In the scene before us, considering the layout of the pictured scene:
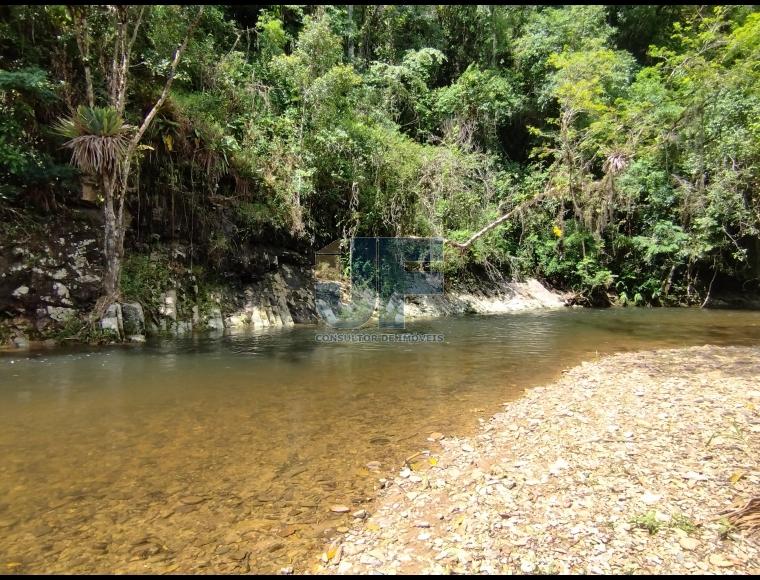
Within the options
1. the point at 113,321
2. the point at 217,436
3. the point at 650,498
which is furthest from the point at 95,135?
the point at 650,498

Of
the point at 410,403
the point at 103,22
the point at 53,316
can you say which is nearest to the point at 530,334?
the point at 410,403

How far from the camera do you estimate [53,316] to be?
835 cm

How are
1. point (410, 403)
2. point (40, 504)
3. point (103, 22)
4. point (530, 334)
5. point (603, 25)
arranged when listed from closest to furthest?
point (40, 504) → point (410, 403) → point (103, 22) → point (530, 334) → point (603, 25)

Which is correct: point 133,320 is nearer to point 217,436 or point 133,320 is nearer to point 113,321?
point 113,321

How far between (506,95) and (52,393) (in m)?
18.0

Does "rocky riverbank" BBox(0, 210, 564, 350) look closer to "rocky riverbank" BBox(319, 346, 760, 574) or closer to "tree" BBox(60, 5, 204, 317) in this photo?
"tree" BBox(60, 5, 204, 317)

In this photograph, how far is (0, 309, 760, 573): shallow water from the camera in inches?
105

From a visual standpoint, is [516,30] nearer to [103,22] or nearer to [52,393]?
[103,22]

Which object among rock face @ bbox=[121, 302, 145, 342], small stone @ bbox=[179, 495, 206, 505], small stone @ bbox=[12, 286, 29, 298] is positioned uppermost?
small stone @ bbox=[12, 286, 29, 298]

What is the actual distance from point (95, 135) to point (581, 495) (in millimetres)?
9719

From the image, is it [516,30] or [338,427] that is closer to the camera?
[338,427]

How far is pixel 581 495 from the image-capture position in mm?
2805

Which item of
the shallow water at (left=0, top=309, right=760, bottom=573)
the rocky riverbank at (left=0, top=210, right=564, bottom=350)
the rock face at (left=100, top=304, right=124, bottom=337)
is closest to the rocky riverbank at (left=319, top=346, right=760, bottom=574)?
the shallow water at (left=0, top=309, right=760, bottom=573)

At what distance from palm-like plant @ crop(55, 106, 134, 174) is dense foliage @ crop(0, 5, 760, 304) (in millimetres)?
126
